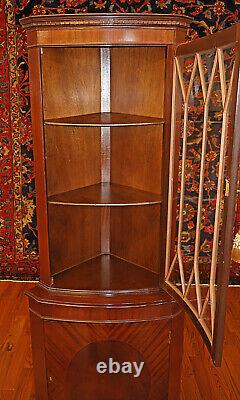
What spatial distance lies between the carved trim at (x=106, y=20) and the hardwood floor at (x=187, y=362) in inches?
67.2

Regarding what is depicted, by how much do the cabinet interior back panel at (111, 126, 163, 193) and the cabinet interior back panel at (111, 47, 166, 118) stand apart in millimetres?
95

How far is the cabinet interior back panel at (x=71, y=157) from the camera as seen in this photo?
1.92 metres

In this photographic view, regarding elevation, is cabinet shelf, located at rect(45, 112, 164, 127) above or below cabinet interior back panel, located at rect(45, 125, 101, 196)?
above

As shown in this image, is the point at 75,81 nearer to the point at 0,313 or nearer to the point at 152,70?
the point at 152,70

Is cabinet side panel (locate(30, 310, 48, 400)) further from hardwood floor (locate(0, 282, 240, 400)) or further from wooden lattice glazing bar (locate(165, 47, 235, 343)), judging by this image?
wooden lattice glazing bar (locate(165, 47, 235, 343))

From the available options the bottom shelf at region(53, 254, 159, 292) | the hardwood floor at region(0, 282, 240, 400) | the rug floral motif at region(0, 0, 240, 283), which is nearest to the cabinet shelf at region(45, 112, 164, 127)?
the bottom shelf at region(53, 254, 159, 292)

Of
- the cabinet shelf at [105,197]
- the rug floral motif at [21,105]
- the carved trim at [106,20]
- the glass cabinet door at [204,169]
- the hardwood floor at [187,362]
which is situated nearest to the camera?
the glass cabinet door at [204,169]

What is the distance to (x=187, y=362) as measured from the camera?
2.41 meters

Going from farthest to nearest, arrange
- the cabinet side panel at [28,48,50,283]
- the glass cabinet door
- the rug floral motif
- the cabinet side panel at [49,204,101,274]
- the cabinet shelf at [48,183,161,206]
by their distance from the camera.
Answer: the rug floral motif → the cabinet side panel at [49,204,101,274] → the cabinet shelf at [48,183,161,206] → the cabinet side panel at [28,48,50,283] → the glass cabinet door

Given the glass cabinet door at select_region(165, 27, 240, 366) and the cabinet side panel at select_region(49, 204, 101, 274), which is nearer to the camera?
the glass cabinet door at select_region(165, 27, 240, 366)

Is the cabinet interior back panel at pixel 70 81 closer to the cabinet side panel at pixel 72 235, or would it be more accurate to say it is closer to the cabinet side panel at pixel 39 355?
the cabinet side panel at pixel 72 235

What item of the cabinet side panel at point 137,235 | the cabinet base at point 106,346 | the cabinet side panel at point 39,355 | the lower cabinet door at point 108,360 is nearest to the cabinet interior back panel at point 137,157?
the cabinet side panel at point 137,235

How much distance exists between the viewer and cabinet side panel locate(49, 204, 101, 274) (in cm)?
202

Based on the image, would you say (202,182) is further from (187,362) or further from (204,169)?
(187,362)
